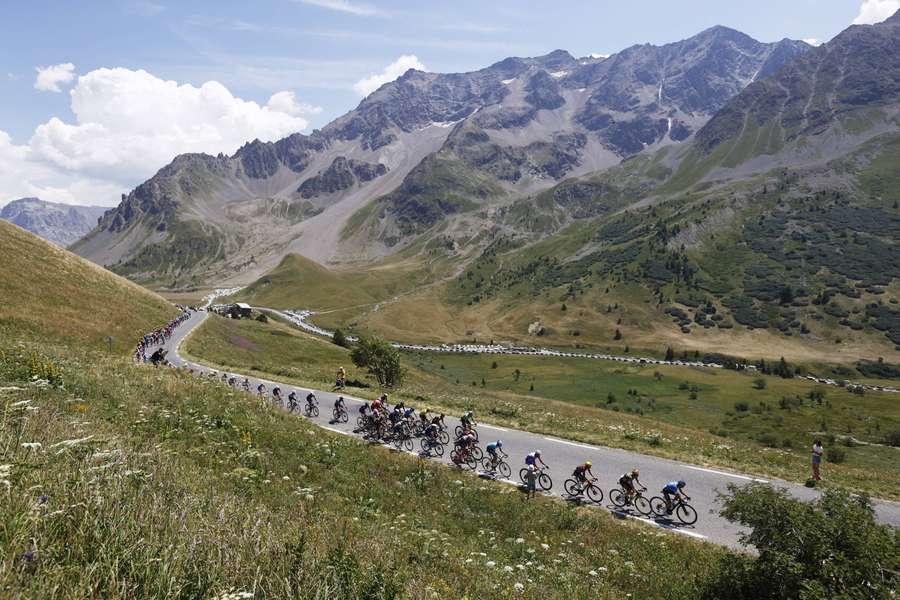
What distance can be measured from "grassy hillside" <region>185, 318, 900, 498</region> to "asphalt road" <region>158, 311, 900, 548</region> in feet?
4.03

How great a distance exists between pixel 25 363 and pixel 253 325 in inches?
3380

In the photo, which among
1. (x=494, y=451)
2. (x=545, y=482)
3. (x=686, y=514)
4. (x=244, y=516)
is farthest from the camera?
(x=494, y=451)

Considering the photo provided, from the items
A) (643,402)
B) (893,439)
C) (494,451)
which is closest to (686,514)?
(494,451)

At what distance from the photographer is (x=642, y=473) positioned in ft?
76.9

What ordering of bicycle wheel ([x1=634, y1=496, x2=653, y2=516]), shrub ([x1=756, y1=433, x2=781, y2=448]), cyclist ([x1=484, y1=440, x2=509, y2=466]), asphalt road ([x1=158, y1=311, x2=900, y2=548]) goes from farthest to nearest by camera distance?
shrub ([x1=756, y1=433, x2=781, y2=448]) < cyclist ([x1=484, y1=440, x2=509, y2=466]) < bicycle wheel ([x1=634, y1=496, x2=653, y2=516]) < asphalt road ([x1=158, y1=311, x2=900, y2=548])

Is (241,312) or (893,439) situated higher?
(241,312)

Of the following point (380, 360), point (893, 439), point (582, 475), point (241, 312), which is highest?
point (241, 312)

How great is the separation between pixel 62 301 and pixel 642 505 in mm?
59576

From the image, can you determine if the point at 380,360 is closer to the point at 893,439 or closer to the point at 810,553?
the point at 810,553

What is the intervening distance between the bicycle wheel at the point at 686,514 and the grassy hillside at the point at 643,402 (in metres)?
7.17

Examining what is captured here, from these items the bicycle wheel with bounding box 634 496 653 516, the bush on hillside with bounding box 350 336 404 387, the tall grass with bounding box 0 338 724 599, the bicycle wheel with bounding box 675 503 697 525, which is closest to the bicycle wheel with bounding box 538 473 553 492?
the tall grass with bounding box 0 338 724 599

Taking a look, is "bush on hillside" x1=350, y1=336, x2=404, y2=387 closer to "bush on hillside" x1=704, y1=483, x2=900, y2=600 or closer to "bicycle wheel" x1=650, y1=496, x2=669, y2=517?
"bicycle wheel" x1=650, y1=496, x2=669, y2=517

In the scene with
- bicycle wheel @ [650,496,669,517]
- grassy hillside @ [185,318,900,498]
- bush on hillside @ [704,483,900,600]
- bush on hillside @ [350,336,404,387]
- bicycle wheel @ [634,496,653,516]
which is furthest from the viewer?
bush on hillside @ [350,336,404,387]

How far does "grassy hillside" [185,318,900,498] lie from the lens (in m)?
28.5
